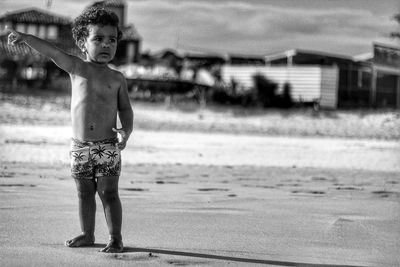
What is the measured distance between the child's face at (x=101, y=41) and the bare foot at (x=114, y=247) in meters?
0.88

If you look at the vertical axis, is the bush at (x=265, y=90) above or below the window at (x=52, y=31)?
below

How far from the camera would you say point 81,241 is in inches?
159

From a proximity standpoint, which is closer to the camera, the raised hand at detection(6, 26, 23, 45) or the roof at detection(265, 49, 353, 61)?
the raised hand at detection(6, 26, 23, 45)

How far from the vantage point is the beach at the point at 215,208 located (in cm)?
396

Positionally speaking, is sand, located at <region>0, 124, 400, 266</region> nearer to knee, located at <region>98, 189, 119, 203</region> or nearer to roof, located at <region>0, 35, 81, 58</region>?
knee, located at <region>98, 189, 119, 203</region>

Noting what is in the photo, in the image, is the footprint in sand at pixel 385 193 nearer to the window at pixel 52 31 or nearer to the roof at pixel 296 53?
the roof at pixel 296 53

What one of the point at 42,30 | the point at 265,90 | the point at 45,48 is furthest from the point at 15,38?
the point at 42,30

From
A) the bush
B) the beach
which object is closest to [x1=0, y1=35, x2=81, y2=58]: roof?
the bush

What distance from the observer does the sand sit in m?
3.95

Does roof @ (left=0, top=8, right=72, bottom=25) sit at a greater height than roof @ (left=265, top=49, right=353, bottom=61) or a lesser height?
greater

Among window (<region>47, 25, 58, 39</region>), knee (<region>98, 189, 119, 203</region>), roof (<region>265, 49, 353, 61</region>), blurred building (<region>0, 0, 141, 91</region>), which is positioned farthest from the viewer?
window (<region>47, 25, 58, 39</region>)

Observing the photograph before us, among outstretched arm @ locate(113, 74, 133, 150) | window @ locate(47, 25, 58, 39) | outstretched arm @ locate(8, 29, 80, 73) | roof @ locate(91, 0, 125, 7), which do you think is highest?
window @ locate(47, 25, 58, 39)

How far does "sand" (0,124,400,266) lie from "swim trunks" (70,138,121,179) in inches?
14.5

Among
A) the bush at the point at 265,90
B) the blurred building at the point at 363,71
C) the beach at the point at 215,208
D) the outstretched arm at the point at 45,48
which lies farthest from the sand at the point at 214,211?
the blurred building at the point at 363,71
